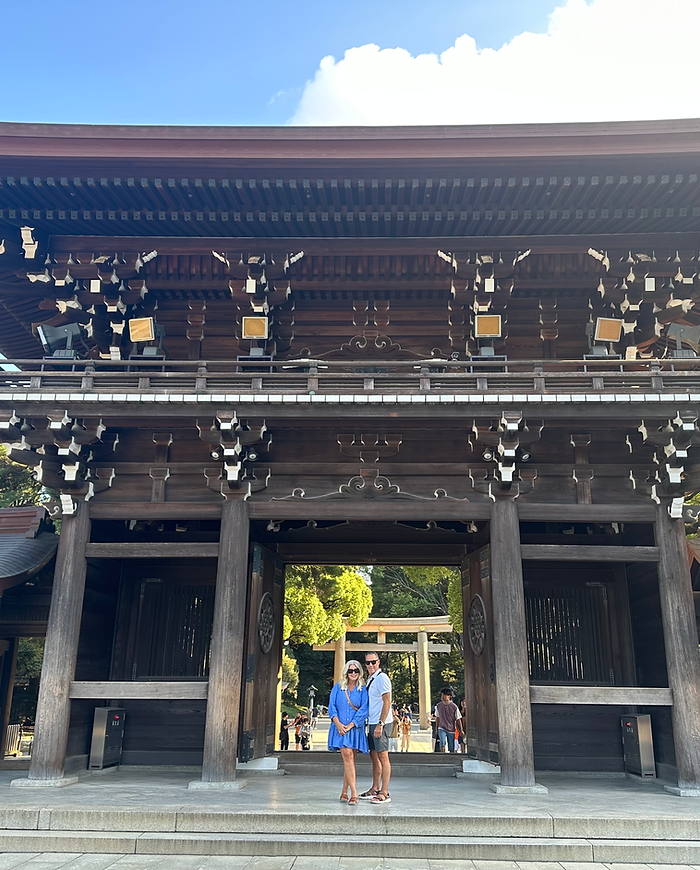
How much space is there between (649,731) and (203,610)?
22.5 ft

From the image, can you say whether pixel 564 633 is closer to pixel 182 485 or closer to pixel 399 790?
pixel 399 790

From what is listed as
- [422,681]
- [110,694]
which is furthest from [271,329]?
[422,681]

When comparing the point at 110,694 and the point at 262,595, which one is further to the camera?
the point at 262,595

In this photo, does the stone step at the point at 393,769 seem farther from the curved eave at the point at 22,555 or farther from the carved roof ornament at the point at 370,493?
the curved eave at the point at 22,555

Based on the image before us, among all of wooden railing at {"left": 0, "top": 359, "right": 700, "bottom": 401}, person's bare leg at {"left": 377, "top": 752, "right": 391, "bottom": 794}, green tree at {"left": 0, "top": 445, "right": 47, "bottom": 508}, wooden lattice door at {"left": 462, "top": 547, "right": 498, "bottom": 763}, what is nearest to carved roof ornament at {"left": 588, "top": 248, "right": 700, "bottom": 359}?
wooden railing at {"left": 0, "top": 359, "right": 700, "bottom": 401}

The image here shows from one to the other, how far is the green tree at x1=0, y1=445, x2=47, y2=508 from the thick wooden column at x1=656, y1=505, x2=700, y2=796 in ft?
57.5

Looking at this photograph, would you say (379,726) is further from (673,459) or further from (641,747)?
(673,459)

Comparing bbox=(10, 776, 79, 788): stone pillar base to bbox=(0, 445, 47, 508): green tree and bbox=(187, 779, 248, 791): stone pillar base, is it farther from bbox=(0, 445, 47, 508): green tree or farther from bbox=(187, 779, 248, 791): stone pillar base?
bbox=(0, 445, 47, 508): green tree

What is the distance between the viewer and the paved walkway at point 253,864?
5.82 metres

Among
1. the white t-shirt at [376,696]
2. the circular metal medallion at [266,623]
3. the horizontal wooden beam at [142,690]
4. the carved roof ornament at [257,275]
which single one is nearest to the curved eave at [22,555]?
the horizontal wooden beam at [142,690]

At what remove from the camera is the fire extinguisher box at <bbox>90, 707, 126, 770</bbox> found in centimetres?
952

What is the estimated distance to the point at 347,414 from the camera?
8.70 meters

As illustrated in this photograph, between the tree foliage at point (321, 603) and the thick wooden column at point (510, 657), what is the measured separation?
55.2ft

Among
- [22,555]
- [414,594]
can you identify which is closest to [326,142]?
[22,555]
